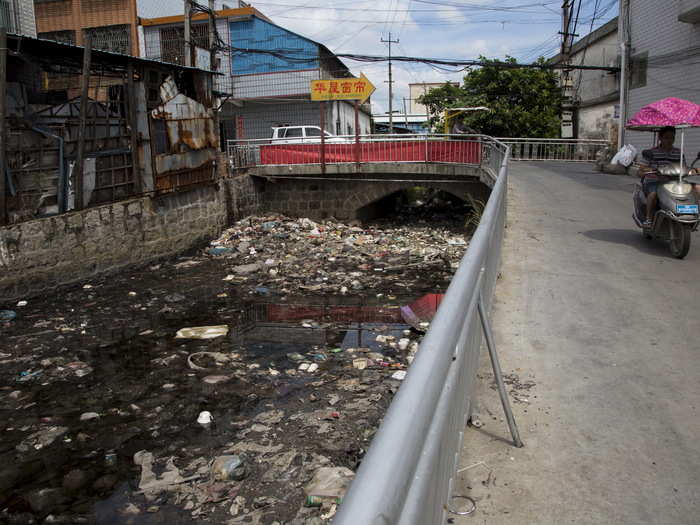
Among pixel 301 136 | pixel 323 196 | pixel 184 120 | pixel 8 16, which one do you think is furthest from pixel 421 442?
pixel 301 136

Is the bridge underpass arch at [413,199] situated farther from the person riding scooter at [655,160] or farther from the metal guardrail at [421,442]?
the metal guardrail at [421,442]

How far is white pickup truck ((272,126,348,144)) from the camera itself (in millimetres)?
20453

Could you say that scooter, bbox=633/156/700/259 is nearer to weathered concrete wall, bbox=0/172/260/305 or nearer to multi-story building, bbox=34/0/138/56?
weathered concrete wall, bbox=0/172/260/305

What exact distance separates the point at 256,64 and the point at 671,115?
2308 centimetres

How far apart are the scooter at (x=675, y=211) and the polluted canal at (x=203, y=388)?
321 centimetres

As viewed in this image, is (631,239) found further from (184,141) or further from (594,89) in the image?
(594,89)

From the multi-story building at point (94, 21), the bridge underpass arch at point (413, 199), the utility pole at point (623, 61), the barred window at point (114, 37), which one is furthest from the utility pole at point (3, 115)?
the barred window at point (114, 37)

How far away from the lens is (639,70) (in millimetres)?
21281

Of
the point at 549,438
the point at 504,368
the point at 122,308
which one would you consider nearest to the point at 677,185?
the point at 504,368

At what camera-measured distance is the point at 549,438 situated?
3.00 metres

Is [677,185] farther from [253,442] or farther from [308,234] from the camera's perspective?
[308,234]

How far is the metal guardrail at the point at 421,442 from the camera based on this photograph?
1.04 meters

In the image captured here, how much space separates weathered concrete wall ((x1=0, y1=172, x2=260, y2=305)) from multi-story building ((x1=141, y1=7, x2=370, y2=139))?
11431 millimetres

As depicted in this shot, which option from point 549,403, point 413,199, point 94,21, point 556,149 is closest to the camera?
point 549,403
